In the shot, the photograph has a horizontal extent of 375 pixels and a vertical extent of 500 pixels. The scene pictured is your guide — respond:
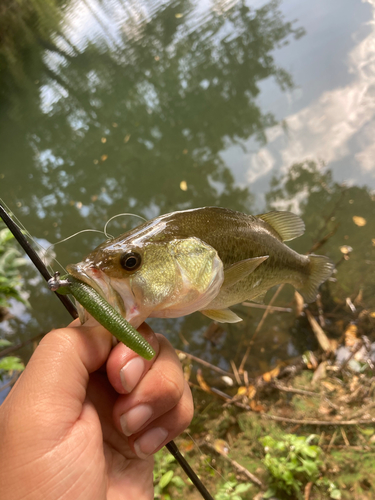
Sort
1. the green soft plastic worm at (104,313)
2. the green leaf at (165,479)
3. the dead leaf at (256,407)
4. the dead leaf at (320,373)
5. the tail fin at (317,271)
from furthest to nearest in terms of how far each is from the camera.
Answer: the dead leaf at (320,373), the dead leaf at (256,407), the green leaf at (165,479), the tail fin at (317,271), the green soft plastic worm at (104,313)

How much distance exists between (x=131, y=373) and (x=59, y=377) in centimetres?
27

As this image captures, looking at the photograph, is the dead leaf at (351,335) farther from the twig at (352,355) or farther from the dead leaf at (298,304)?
the dead leaf at (298,304)

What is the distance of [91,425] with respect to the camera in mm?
1002

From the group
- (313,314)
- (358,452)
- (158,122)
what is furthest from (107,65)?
(358,452)

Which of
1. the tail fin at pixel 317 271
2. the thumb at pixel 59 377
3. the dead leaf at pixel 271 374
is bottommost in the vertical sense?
the dead leaf at pixel 271 374

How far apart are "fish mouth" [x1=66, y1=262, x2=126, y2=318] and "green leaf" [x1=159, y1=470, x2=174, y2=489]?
86.4 inches

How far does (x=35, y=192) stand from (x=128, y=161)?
174cm

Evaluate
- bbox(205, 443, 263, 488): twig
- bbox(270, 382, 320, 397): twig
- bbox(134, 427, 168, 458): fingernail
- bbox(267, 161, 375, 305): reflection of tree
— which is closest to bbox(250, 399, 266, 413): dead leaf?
bbox(270, 382, 320, 397): twig

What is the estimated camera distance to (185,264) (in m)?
1.04

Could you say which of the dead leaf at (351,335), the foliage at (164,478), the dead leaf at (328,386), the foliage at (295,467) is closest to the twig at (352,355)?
the dead leaf at (351,335)

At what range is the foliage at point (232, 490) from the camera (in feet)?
7.23

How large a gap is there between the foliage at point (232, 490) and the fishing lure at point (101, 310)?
2.11 meters

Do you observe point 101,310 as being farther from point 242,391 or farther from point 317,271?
point 242,391

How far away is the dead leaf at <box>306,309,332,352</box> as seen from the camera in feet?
10.0
